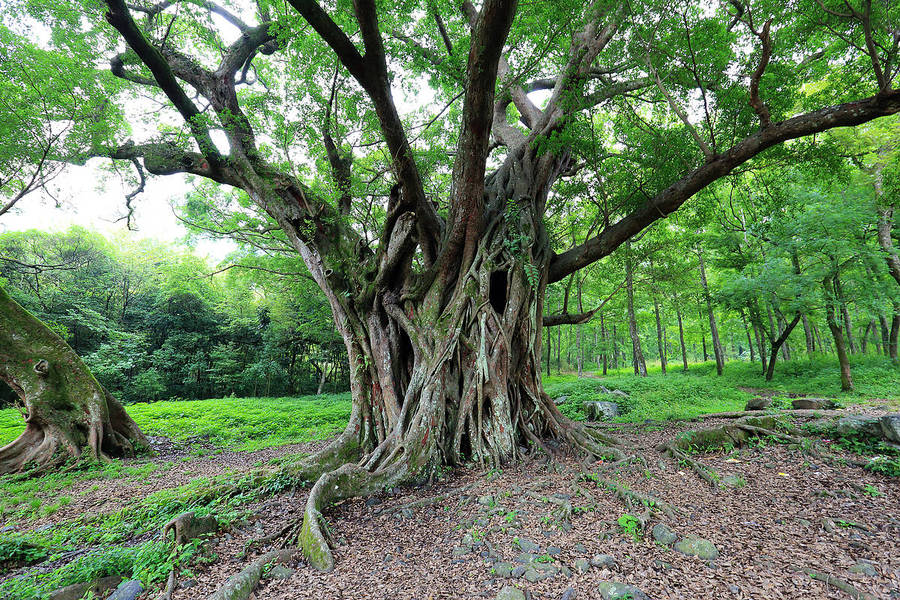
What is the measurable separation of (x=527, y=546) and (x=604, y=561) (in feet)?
1.77

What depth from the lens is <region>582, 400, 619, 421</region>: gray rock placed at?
8.89 m

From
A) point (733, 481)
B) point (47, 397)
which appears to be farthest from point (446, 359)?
point (47, 397)

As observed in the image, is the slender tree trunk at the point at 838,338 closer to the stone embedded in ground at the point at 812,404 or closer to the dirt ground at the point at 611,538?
the stone embedded in ground at the point at 812,404

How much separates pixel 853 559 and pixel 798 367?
51.2 feet

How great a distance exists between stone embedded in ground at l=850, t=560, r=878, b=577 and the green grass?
8.77 meters

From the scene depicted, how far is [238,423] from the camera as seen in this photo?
10.6 m

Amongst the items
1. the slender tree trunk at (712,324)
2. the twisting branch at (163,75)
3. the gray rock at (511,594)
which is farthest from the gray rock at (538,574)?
the slender tree trunk at (712,324)

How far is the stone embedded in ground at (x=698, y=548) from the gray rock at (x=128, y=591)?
365cm

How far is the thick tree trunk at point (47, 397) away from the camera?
589 cm

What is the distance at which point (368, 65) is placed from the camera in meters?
3.44

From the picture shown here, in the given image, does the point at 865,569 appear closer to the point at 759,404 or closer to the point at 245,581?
the point at 245,581

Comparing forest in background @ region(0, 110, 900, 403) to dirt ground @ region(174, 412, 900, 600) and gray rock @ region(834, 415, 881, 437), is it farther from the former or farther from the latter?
dirt ground @ region(174, 412, 900, 600)

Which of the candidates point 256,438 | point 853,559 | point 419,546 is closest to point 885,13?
point 853,559

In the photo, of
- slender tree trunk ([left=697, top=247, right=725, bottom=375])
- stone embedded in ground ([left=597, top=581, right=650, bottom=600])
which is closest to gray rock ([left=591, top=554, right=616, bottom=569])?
stone embedded in ground ([left=597, top=581, right=650, bottom=600])
